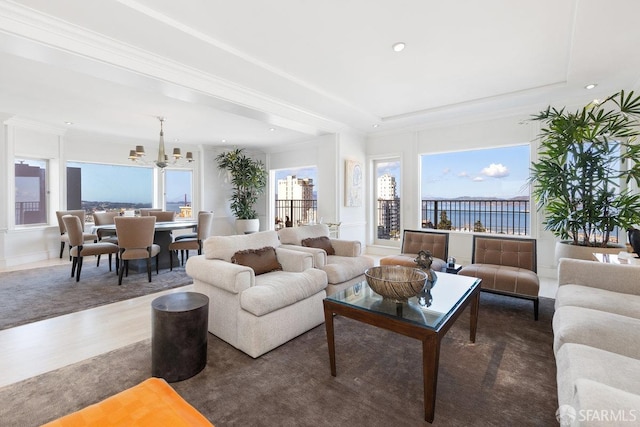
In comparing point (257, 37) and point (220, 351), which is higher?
point (257, 37)

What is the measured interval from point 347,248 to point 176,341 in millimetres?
2373

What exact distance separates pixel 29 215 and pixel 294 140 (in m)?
5.76

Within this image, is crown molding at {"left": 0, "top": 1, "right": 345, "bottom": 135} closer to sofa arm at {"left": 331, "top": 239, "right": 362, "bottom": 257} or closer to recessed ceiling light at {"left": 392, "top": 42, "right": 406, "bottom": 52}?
recessed ceiling light at {"left": 392, "top": 42, "right": 406, "bottom": 52}

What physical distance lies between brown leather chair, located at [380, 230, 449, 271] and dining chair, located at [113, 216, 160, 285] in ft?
11.2

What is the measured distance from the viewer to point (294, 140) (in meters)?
7.35

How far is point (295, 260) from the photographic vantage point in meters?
3.04

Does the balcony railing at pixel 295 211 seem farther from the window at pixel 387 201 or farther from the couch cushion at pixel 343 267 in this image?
→ the couch cushion at pixel 343 267

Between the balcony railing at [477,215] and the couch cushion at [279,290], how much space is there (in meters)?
4.14

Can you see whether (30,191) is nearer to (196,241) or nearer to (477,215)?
(196,241)

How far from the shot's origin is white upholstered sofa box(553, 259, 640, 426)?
3.09 ft

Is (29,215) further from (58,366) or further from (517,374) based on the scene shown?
(517,374)

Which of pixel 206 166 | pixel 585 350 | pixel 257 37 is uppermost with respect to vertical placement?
pixel 257 37

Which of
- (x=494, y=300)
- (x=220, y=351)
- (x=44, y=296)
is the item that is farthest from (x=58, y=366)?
(x=494, y=300)

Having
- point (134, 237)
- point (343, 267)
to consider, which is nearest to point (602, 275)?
point (343, 267)
